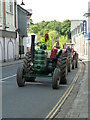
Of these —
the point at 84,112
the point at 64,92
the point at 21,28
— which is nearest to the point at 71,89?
the point at 64,92

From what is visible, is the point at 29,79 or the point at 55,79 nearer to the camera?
the point at 55,79

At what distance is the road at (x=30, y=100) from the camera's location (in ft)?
24.5

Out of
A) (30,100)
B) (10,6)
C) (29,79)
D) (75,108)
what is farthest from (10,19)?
(75,108)

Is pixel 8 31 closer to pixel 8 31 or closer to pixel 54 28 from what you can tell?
pixel 8 31

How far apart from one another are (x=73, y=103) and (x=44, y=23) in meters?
134

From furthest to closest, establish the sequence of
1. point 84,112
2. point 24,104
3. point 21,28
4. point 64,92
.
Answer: point 21,28 → point 64,92 → point 24,104 → point 84,112

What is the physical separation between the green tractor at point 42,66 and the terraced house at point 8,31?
66.2ft

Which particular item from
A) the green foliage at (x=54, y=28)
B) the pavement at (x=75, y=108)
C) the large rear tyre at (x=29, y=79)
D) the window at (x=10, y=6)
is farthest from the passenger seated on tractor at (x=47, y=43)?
the green foliage at (x=54, y=28)

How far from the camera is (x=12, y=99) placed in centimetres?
913

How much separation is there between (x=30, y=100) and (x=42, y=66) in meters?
2.98

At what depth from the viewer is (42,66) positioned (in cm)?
1183

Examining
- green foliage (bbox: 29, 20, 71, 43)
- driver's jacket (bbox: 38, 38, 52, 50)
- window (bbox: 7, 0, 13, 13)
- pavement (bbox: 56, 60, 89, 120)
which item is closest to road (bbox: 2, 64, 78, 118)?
pavement (bbox: 56, 60, 89, 120)

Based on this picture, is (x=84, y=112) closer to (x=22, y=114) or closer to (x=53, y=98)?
(x=22, y=114)

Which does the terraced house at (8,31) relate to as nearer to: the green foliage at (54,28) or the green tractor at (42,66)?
the green tractor at (42,66)
